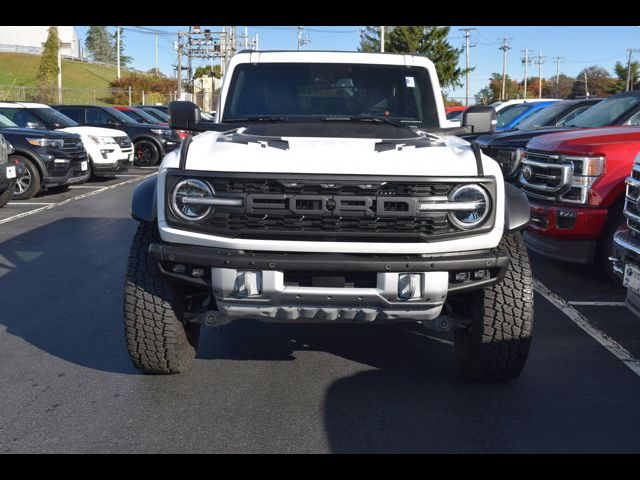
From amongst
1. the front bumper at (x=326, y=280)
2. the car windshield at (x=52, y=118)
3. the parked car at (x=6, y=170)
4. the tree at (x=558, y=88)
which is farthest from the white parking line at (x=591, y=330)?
the tree at (x=558, y=88)

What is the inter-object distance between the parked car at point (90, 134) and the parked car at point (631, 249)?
12875mm

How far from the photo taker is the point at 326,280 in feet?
13.7

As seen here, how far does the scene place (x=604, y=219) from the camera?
737 cm

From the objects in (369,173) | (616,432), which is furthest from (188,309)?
(616,432)

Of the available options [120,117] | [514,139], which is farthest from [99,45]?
[514,139]

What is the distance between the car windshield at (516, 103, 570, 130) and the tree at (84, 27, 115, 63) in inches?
5755

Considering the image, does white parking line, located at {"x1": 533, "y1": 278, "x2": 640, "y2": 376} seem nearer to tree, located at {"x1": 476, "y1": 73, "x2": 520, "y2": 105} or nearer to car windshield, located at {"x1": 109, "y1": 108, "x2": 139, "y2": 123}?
car windshield, located at {"x1": 109, "y1": 108, "x2": 139, "y2": 123}

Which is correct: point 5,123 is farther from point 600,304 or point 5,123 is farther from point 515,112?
point 600,304

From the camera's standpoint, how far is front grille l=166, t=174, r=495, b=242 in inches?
163

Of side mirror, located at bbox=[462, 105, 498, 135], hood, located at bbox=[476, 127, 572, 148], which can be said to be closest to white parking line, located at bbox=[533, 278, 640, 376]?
side mirror, located at bbox=[462, 105, 498, 135]
